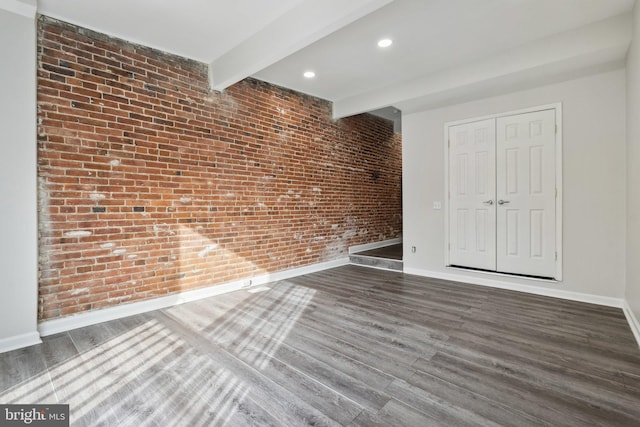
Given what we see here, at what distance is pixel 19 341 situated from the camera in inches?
98.3

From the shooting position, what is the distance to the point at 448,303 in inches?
137

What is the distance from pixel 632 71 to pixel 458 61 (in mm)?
1585

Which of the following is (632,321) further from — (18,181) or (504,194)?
(18,181)

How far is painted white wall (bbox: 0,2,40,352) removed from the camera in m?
2.46

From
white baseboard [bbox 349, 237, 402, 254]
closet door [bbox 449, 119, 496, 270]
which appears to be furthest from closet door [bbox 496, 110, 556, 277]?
white baseboard [bbox 349, 237, 402, 254]

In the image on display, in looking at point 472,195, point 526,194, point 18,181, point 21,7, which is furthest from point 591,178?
point 21,7

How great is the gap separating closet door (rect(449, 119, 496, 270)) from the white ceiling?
61 centimetres

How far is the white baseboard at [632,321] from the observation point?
253 centimetres

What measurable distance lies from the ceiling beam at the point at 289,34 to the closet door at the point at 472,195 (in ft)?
8.75

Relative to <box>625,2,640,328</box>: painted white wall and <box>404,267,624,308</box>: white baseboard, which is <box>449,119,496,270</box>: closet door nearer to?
<box>404,267,624,308</box>: white baseboard

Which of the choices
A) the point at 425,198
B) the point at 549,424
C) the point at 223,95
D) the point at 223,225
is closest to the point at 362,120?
the point at 425,198
